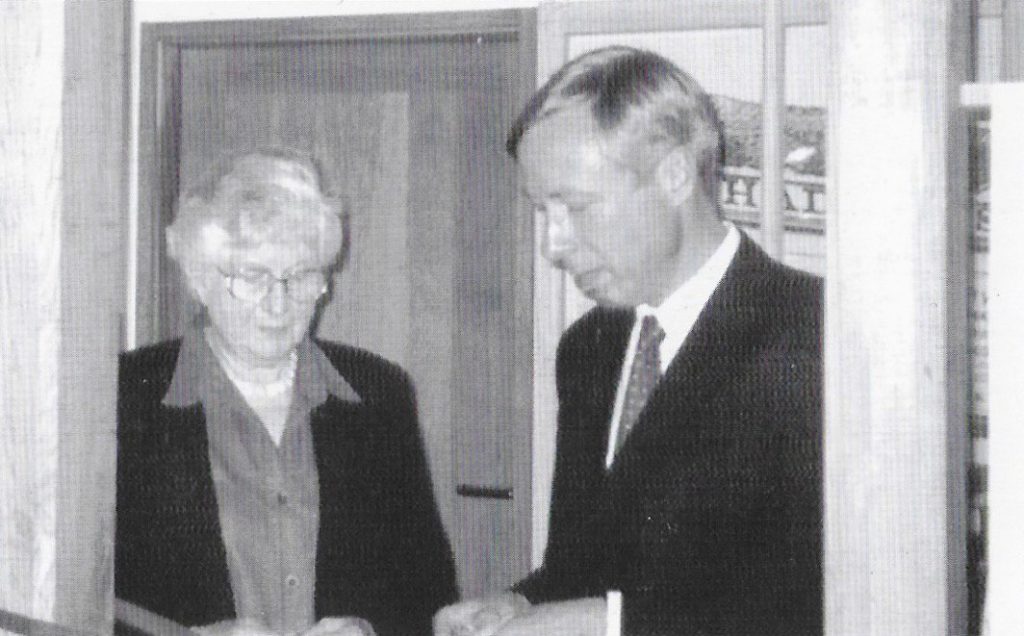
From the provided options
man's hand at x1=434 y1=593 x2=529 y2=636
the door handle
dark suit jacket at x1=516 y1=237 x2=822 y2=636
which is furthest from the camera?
the door handle

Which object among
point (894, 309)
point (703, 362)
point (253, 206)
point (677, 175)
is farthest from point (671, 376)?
point (253, 206)

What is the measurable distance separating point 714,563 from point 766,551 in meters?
0.04

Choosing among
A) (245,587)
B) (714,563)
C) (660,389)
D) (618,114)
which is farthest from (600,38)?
(245,587)

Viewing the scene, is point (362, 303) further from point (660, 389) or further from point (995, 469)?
point (995, 469)

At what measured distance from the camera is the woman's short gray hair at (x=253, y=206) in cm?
85

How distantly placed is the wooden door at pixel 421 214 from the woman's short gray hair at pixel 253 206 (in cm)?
1

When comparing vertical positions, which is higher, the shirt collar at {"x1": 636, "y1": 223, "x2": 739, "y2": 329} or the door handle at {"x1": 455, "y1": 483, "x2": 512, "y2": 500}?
the shirt collar at {"x1": 636, "y1": 223, "x2": 739, "y2": 329}

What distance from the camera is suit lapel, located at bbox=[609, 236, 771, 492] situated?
0.71 meters

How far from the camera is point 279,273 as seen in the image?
0.83 meters

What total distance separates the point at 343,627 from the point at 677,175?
395 millimetres

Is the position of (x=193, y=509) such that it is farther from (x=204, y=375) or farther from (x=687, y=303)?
(x=687, y=303)

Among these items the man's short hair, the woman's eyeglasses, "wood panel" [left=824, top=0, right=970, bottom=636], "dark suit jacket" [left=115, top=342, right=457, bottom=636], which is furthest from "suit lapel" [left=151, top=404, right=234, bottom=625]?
"wood panel" [left=824, top=0, right=970, bottom=636]

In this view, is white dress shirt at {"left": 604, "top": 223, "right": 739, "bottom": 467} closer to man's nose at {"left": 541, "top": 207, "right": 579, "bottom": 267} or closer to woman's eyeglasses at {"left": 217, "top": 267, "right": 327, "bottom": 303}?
man's nose at {"left": 541, "top": 207, "right": 579, "bottom": 267}

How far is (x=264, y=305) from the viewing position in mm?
838
